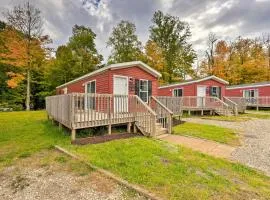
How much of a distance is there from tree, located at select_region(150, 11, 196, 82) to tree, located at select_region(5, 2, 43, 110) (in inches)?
688

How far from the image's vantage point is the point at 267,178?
16.2 ft

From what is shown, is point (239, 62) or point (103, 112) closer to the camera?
point (103, 112)

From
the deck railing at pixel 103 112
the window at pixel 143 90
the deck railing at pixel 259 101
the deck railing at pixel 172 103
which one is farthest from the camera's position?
the deck railing at pixel 259 101

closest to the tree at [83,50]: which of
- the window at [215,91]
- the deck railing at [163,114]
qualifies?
the window at [215,91]

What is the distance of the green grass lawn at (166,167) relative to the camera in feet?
13.3

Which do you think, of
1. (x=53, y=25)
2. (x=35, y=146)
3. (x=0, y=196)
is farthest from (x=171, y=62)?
(x=0, y=196)

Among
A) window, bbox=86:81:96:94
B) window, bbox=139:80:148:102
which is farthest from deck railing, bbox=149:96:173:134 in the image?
window, bbox=86:81:96:94

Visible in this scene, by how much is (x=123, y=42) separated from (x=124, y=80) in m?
22.1

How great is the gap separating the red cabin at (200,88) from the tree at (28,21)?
1629 centimetres

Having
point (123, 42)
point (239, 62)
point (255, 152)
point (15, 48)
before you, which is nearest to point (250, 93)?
point (239, 62)

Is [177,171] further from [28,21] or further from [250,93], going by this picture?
[250,93]

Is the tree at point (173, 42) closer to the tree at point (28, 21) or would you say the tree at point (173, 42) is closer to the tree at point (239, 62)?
the tree at point (239, 62)

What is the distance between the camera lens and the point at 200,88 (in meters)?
21.0

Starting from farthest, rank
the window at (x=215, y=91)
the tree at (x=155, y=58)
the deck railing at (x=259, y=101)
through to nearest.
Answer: the tree at (x=155, y=58) → the deck railing at (x=259, y=101) → the window at (x=215, y=91)
